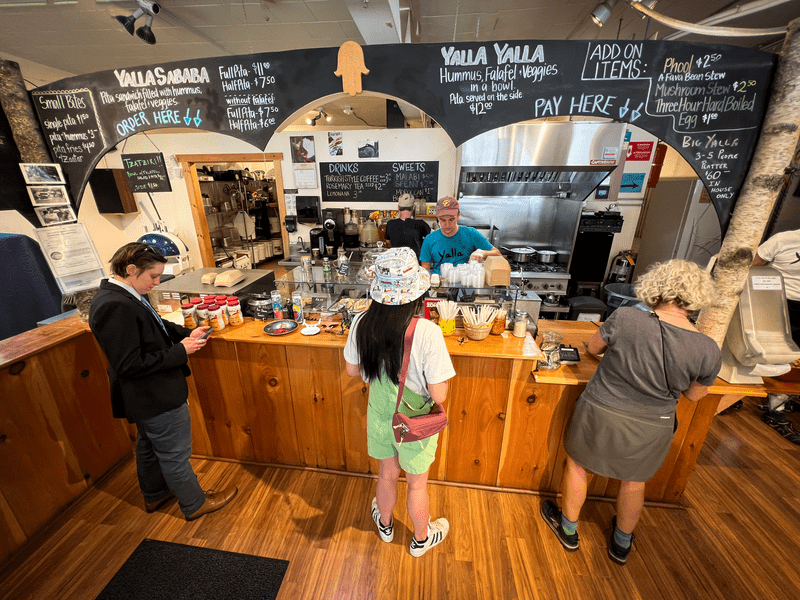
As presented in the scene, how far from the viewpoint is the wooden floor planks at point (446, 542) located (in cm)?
176

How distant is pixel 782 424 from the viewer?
292 centimetres

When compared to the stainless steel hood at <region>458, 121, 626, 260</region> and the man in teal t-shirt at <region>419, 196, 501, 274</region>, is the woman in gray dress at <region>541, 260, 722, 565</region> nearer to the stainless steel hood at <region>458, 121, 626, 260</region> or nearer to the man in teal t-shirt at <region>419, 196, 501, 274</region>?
the man in teal t-shirt at <region>419, 196, 501, 274</region>

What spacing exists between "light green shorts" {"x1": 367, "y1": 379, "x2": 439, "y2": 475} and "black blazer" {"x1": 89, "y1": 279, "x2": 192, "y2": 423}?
41.4 inches

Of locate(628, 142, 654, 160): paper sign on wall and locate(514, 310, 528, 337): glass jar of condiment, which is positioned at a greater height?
locate(628, 142, 654, 160): paper sign on wall

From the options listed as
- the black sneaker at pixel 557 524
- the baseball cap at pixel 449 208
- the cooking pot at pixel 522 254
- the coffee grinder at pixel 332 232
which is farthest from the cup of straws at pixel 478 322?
the coffee grinder at pixel 332 232

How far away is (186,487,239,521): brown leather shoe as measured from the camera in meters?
2.08

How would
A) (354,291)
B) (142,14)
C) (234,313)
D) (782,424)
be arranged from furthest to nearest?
(782,424) < (142,14) < (354,291) < (234,313)

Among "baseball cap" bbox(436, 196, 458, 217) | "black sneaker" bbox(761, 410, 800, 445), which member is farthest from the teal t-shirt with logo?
"black sneaker" bbox(761, 410, 800, 445)

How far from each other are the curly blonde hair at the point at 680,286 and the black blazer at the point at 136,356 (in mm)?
2348

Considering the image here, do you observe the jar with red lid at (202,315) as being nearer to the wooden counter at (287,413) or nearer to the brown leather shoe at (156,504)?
the wooden counter at (287,413)

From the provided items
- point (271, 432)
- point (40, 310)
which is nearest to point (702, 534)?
point (271, 432)

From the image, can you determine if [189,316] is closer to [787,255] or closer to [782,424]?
[787,255]

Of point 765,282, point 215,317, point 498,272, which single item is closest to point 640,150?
point 765,282

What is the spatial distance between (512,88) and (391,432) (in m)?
1.99
